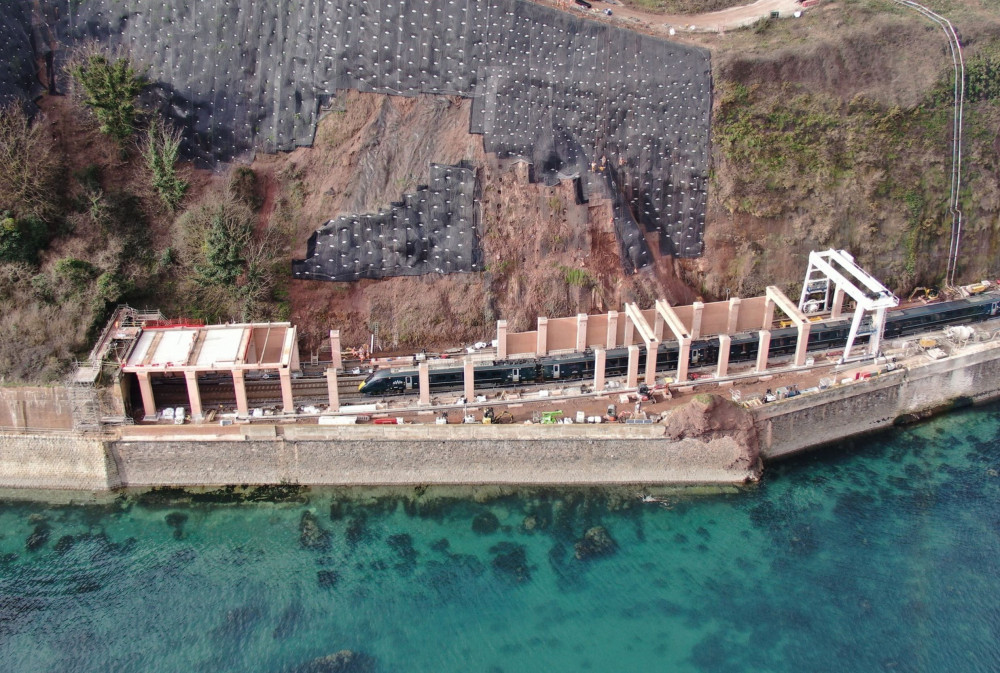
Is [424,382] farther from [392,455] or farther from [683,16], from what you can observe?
[683,16]

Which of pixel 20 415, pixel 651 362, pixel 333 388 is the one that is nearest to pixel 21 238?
pixel 20 415

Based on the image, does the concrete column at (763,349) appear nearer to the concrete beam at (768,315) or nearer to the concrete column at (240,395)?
the concrete beam at (768,315)

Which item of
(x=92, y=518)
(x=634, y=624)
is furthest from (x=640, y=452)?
(x=92, y=518)

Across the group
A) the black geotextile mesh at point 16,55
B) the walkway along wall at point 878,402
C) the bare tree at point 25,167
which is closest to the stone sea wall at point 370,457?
the walkway along wall at point 878,402

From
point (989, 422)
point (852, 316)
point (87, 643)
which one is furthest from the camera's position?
point (852, 316)

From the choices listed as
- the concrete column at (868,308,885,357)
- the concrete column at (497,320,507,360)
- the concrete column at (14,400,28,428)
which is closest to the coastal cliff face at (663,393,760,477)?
the concrete column at (497,320,507,360)

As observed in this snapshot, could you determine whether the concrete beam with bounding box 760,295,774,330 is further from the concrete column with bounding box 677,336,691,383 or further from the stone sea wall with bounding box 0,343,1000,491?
the stone sea wall with bounding box 0,343,1000,491

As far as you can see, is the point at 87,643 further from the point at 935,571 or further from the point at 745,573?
the point at 935,571
